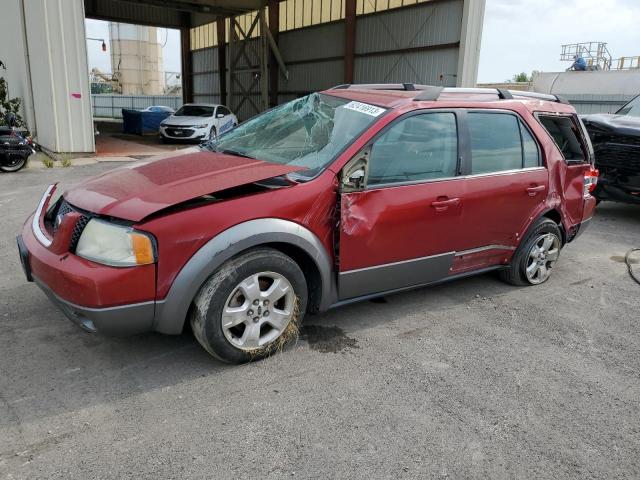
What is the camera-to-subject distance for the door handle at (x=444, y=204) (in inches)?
144

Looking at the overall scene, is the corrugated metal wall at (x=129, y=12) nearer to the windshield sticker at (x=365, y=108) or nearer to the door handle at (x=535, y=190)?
the windshield sticker at (x=365, y=108)

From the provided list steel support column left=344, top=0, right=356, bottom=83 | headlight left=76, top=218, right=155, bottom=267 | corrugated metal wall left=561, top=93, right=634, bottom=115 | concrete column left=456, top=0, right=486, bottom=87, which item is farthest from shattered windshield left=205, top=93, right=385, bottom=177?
corrugated metal wall left=561, top=93, right=634, bottom=115

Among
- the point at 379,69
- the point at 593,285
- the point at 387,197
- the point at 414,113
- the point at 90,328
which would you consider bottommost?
the point at 593,285

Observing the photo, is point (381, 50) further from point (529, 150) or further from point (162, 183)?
point (162, 183)

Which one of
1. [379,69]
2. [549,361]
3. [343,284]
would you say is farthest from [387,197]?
[379,69]

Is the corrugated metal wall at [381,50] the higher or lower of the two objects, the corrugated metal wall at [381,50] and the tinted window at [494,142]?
the higher

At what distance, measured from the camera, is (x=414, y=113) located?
3.63 meters

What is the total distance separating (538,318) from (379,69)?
15.0 meters

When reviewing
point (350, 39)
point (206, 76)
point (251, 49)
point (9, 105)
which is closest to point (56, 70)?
point (9, 105)

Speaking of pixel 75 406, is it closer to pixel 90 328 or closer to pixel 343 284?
pixel 90 328

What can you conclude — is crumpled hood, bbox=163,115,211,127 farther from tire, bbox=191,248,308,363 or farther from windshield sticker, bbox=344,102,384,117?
tire, bbox=191,248,308,363

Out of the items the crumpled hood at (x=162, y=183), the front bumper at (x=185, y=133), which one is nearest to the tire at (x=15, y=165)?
the front bumper at (x=185, y=133)

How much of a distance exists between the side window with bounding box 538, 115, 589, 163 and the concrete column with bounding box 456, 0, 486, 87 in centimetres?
977

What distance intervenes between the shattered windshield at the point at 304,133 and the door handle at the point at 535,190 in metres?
1.60
